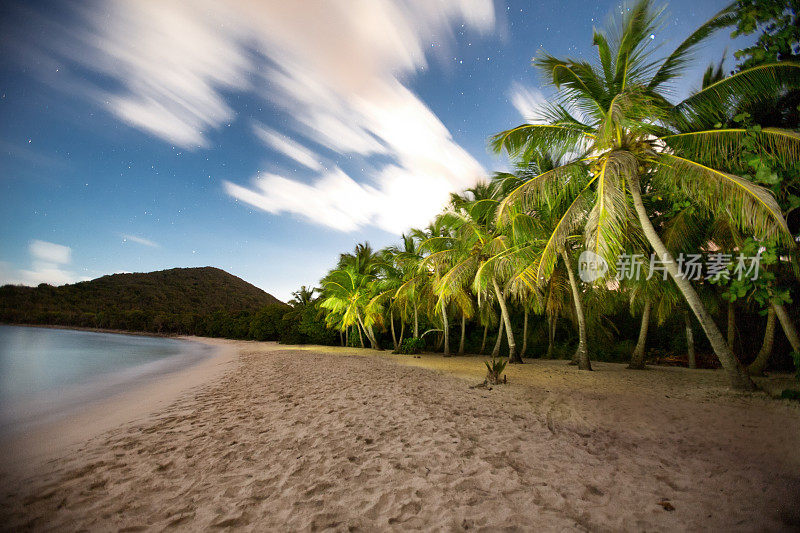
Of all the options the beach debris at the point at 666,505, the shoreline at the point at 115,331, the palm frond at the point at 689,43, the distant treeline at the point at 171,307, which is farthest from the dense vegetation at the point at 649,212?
the shoreline at the point at 115,331

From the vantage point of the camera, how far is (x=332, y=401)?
5840mm

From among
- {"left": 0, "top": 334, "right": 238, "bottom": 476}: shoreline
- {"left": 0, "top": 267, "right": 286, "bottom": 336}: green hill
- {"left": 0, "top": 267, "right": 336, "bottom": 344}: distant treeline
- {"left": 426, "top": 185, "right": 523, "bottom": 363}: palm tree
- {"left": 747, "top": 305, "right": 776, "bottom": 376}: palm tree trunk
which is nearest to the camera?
{"left": 0, "top": 334, "right": 238, "bottom": 476}: shoreline

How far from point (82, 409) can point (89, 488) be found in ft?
17.3

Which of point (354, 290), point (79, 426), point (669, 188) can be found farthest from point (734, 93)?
point (354, 290)

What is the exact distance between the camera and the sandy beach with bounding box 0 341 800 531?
2355mm

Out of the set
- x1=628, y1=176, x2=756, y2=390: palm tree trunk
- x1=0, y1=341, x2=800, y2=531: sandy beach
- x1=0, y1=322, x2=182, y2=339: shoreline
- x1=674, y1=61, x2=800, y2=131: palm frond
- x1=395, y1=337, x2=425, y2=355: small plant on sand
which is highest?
x1=674, y1=61, x2=800, y2=131: palm frond

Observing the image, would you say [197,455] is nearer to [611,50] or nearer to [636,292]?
[611,50]

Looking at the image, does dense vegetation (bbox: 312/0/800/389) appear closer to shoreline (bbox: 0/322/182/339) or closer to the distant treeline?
the distant treeline

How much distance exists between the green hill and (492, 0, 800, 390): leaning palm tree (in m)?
40.8

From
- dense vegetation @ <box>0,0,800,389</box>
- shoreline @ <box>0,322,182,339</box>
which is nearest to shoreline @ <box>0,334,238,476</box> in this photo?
dense vegetation @ <box>0,0,800,389</box>

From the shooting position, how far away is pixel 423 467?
10.3 ft

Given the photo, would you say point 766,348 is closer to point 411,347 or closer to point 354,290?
point 411,347

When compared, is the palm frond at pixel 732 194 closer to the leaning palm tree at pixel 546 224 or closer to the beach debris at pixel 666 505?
the leaning palm tree at pixel 546 224

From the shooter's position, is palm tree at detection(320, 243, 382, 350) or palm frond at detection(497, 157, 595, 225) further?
palm tree at detection(320, 243, 382, 350)
